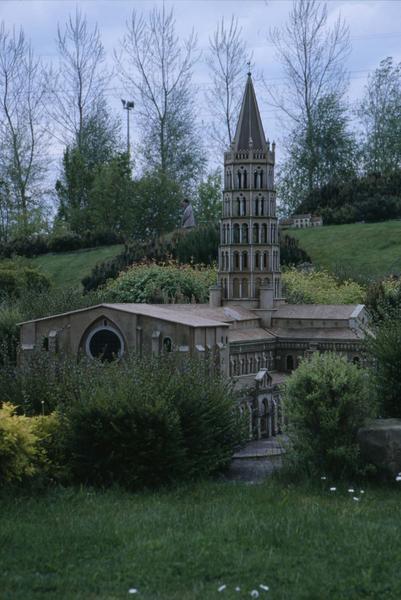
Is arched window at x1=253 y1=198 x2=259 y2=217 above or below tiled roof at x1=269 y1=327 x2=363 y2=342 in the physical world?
above

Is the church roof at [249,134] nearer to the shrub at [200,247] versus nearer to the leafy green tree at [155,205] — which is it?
the shrub at [200,247]

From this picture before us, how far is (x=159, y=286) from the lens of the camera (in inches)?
1768

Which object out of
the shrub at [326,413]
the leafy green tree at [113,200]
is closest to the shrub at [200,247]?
the leafy green tree at [113,200]

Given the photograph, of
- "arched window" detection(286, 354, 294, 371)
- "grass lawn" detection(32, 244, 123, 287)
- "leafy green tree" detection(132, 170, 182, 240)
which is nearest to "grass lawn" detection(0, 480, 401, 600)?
"arched window" detection(286, 354, 294, 371)

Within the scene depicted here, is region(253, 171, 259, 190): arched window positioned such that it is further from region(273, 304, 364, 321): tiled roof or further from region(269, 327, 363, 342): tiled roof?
region(269, 327, 363, 342): tiled roof

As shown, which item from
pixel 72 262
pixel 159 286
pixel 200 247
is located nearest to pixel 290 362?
pixel 159 286

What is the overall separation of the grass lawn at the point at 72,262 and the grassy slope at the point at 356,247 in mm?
13251

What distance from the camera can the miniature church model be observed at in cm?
2831

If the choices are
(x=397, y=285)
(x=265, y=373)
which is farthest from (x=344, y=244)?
(x=265, y=373)

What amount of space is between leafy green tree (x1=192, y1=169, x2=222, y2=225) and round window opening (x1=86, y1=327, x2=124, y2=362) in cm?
4700

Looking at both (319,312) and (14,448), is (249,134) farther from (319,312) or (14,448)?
(14,448)

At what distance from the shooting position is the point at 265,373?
29.7 metres

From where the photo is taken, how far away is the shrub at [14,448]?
1750 centimetres

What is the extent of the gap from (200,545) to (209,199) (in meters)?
63.0
